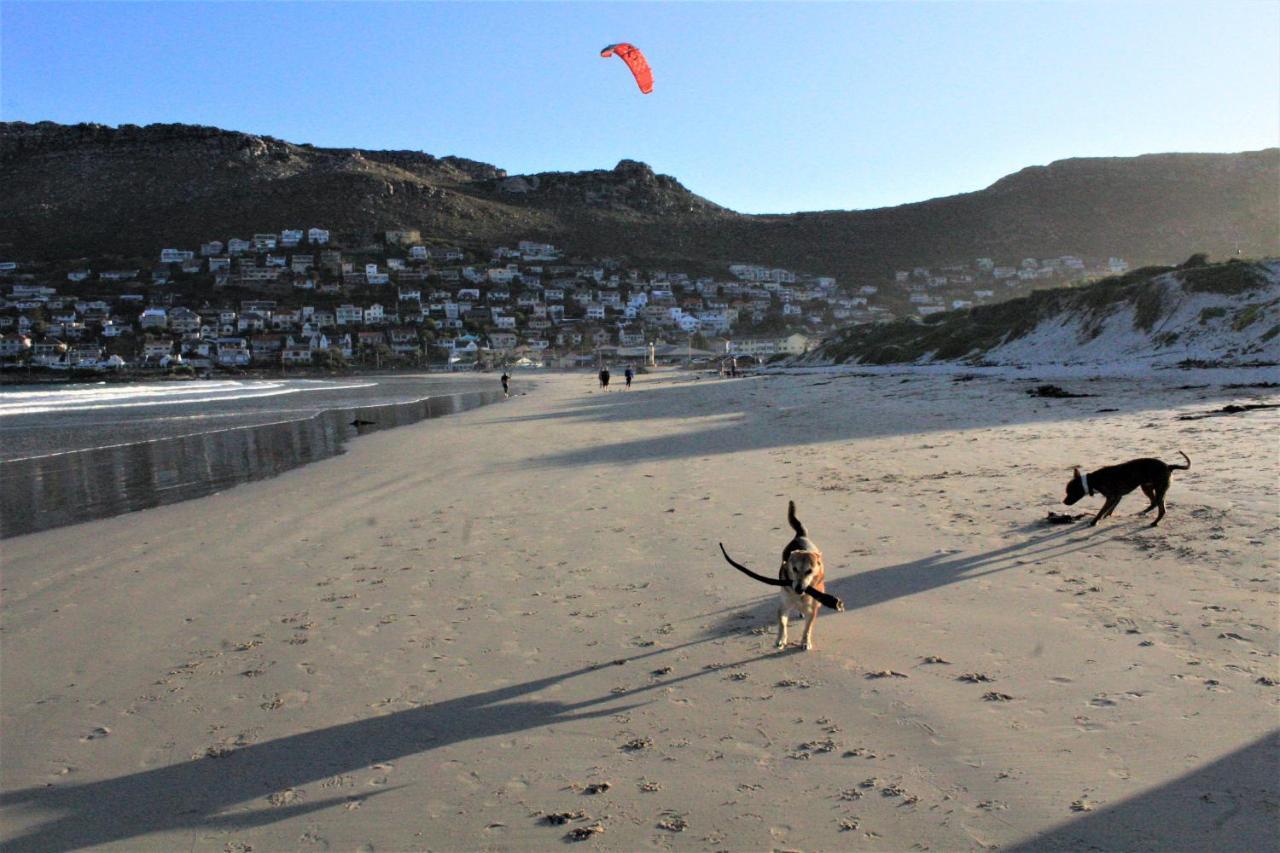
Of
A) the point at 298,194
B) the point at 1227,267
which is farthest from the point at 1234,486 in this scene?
the point at 298,194

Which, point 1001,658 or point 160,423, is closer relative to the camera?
point 1001,658

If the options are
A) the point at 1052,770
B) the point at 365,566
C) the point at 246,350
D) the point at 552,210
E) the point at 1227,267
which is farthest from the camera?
the point at 552,210

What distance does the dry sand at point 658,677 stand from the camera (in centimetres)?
308

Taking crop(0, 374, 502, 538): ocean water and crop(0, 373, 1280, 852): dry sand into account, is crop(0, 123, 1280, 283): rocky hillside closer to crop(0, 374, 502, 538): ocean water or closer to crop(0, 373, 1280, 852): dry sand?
crop(0, 374, 502, 538): ocean water

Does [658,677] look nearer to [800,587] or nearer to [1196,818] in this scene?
[800,587]

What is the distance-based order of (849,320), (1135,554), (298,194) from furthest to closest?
(298,194), (849,320), (1135,554)

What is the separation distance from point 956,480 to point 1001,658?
5371 millimetres

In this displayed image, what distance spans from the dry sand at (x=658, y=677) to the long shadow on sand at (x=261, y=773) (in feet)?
0.06

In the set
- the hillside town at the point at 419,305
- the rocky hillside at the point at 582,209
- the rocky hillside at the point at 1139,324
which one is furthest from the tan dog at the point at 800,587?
the rocky hillside at the point at 582,209

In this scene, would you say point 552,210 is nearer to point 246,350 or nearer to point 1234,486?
point 246,350

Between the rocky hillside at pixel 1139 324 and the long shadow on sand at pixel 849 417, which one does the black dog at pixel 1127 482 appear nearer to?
the long shadow on sand at pixel 849 417

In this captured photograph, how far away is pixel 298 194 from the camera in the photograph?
5027 inches

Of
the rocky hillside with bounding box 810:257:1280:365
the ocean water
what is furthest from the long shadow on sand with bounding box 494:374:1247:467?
the ocean water

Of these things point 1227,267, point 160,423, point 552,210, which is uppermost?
point 552,210
